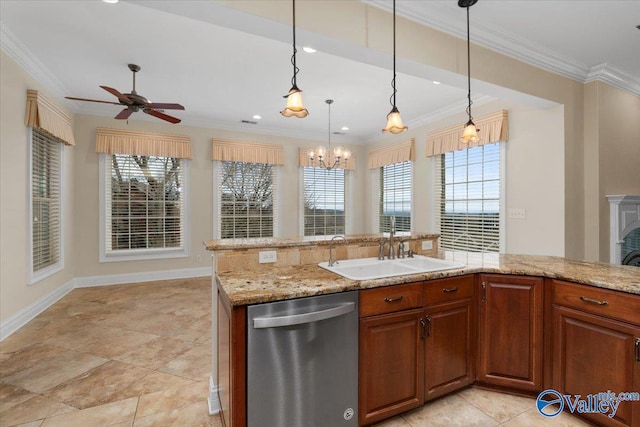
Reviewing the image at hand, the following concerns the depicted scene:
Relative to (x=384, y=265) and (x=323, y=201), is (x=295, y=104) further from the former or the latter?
(x=323, y=201)

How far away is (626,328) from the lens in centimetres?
165

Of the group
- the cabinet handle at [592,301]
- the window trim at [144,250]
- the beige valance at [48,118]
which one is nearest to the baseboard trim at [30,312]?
the window trim at [144,250]

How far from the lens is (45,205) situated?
409 cm

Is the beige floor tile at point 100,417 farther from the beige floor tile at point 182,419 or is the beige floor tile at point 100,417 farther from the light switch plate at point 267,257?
the light switch plate at point 267,257

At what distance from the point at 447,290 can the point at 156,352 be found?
2.72 metres

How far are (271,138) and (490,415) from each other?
18.6ft

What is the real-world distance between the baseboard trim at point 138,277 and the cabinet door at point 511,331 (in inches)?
199

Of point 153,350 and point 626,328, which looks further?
point 153,350

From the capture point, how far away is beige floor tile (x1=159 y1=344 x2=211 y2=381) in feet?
8.13

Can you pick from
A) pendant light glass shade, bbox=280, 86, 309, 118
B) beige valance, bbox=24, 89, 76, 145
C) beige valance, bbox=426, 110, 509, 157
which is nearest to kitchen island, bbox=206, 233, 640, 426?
pendant light glass shade, bbox=280, 86, 309, 118

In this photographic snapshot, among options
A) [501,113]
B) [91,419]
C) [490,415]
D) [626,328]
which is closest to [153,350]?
[91,419]

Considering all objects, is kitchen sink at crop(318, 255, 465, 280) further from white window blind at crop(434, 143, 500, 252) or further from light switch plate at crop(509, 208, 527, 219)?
white window blind at crop(434, 143, 500, 252)

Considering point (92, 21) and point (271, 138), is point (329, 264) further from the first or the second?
point (271, 138)

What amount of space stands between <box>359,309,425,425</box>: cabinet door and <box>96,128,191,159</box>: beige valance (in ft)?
16.4
